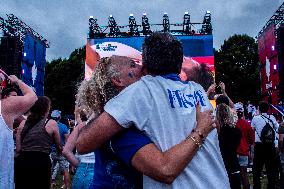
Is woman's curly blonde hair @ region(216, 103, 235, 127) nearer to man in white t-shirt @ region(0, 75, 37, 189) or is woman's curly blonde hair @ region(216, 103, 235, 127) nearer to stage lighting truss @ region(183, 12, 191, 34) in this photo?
man in white t-shirt @ region(0, 75, 37, 189)

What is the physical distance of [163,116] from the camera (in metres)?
1.80

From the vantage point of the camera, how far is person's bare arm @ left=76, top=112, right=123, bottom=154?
1778mm

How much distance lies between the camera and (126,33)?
24531 mm

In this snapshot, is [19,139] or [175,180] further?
[19,139]

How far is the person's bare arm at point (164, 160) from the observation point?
68.5 inches

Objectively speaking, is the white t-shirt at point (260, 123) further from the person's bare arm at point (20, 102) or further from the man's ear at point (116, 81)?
the man's ear at point (116, 81)

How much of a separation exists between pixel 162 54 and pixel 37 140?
4021 millimetres

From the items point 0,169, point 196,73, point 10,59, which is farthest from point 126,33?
point 0,169

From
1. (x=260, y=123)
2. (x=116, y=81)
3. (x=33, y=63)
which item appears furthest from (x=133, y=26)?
(x=116, y=81)

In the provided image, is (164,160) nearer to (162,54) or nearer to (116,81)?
(162,54)

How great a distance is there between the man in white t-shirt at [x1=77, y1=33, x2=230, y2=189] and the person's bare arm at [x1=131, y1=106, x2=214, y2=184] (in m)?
0.03

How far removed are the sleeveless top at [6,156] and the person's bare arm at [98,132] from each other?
1483mm

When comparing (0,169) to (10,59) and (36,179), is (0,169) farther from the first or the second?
(10,59)

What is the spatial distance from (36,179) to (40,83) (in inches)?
911
